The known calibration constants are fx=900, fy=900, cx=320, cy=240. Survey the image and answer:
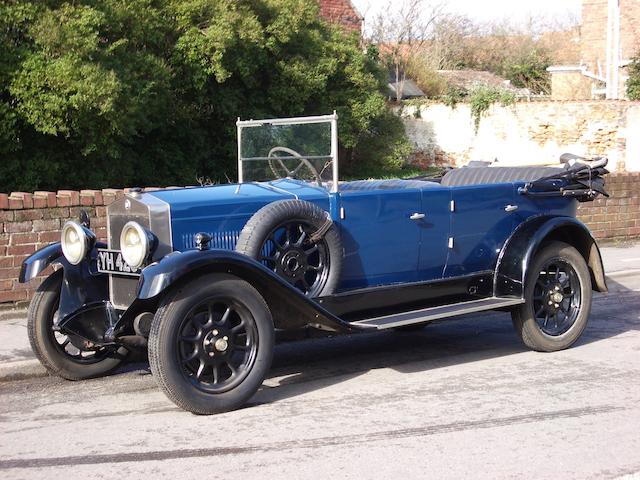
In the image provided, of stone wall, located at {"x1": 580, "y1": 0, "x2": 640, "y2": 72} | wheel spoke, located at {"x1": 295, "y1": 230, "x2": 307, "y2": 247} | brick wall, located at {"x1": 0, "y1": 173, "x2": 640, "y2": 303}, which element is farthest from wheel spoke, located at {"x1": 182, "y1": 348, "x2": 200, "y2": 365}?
stone wall, located at {"x1": 580, "y1": 0, "x2": 640, "y2": 72}

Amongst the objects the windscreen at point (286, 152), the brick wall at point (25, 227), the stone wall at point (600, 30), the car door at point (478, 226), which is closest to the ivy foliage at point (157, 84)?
the brick wall at point (25, 227)

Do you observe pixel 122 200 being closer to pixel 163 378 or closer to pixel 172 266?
pixel 172 266

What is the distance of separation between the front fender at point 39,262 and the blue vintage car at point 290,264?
0.04 ft

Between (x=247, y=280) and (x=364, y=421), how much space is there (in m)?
1.22

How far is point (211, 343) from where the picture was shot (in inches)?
222

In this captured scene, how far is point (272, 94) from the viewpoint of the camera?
67.7 ft

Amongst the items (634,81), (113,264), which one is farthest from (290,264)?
(634,81)

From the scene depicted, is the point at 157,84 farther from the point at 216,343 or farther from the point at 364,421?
the point at 364,421

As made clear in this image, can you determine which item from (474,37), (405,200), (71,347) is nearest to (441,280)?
(405,200)

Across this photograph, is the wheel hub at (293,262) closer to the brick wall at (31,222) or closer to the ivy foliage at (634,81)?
the brick wall at (31,222)

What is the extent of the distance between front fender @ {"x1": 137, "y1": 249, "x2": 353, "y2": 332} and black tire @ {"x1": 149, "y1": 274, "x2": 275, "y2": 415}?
0.27 ft

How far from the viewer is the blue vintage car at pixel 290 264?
5.63 meters

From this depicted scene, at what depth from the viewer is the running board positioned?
6.33 m

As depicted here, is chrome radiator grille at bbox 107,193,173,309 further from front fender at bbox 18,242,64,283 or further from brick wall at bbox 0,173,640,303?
brick wall at bbox 0,173,640,303
